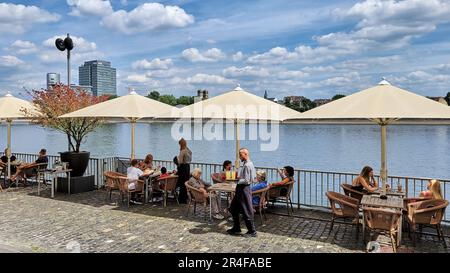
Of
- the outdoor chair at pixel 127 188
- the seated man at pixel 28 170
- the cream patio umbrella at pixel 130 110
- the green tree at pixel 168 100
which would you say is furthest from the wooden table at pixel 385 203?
the green tree at pixel 168 100

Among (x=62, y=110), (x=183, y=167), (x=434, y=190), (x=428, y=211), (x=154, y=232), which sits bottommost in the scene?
(x=154, y=232)

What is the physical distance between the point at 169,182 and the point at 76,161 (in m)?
3.87

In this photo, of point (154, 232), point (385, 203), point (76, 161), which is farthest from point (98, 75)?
point (385, 203)

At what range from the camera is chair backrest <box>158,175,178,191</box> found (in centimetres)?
900

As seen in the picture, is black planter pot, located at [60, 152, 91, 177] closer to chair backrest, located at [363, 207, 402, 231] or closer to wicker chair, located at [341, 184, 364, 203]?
wicker chair, located at [341, 184, 364, 203]

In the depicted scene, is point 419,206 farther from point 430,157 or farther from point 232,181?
point 430,157

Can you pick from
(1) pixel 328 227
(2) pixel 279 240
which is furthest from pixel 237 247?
(1) pixel 328 227

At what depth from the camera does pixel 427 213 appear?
6.07 meters

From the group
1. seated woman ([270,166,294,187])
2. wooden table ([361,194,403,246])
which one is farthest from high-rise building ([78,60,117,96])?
wooden table ([361,194,403,246])

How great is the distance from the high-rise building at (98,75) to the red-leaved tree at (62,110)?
26.6 metres

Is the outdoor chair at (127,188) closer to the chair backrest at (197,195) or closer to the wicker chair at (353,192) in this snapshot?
the chair backrest at (197,195)

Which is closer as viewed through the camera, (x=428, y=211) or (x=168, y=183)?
(x=428, y=211)

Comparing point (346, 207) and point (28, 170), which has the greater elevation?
point (28, 170)

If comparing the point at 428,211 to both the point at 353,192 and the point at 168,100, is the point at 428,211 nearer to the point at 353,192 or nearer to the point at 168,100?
the point at 353,192
